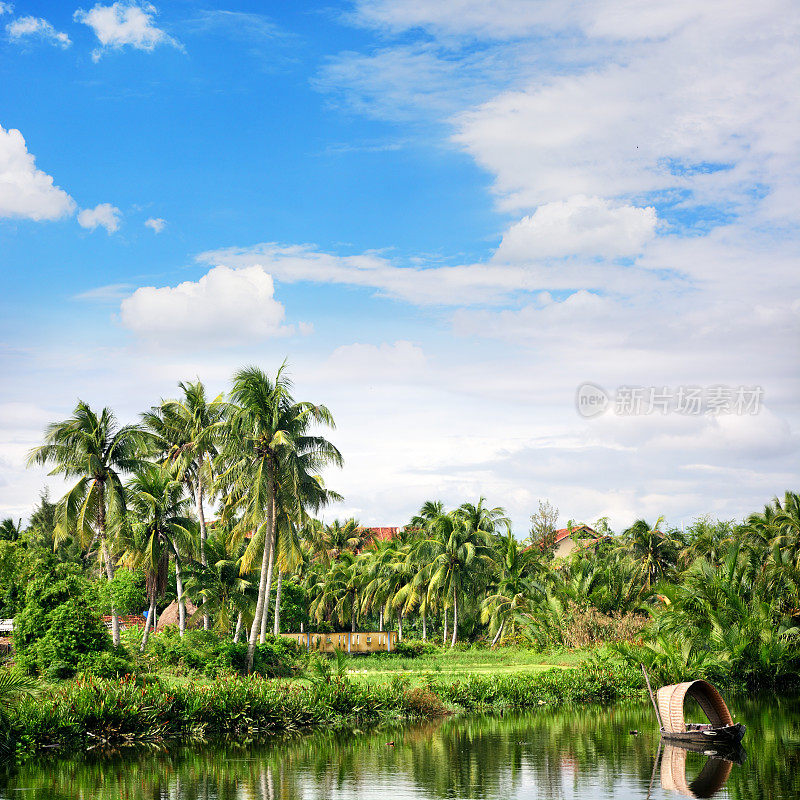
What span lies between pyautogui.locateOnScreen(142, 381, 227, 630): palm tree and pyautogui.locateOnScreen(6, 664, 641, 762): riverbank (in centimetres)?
1876

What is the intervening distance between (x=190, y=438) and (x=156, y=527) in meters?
7.48

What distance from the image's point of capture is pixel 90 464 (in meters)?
39.2

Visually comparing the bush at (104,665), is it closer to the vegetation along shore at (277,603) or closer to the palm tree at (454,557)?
the vegetation along shore at (277,603)

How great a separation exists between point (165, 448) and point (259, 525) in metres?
10.3

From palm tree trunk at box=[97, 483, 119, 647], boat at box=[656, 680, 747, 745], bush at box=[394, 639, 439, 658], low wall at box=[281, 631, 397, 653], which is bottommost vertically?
bush at box=[394, 639, 439, 658]

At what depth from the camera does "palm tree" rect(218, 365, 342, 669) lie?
33000mm

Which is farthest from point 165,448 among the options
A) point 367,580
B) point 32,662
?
point 32,662

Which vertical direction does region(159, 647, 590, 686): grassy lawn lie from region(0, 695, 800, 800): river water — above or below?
below

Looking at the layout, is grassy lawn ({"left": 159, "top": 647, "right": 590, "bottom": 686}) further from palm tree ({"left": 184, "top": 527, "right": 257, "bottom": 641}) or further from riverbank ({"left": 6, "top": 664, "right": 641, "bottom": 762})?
palm tree ({"left": 184, "top": 527, "right": 257, "bottom": 641})

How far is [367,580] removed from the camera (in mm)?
53219

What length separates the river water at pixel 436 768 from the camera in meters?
14.1

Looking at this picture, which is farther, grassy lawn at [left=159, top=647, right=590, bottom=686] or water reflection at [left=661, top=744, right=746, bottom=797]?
grassy lawn at [left=159, top=647, right=590, bottom=686]

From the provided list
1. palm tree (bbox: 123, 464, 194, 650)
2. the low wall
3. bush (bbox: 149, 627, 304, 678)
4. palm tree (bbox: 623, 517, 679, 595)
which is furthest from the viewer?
palm tree (bbox: 623, 517, 679, 595)

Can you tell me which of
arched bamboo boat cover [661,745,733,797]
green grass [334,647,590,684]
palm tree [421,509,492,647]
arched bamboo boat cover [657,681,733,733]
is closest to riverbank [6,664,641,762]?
green grass [334,647,590,684]
